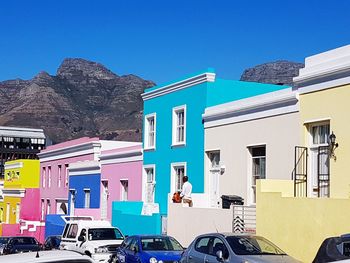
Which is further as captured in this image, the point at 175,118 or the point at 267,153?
the point at 175,118

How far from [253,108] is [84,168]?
1715cm

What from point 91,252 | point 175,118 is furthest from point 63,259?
point 175,118

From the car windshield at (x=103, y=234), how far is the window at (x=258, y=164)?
500 cm

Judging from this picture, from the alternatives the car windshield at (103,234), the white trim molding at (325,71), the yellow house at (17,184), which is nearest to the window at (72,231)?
the car windshield at (103,234)

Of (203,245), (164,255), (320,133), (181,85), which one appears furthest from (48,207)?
(203,245)

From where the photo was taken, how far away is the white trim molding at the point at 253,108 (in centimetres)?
2072

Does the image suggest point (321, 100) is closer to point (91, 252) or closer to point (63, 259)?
point (91, 252)

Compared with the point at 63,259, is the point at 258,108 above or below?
above

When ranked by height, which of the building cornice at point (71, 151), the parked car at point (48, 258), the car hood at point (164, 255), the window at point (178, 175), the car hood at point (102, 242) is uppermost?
the building cornice at point (71, 151)

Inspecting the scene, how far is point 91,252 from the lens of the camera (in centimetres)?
2108

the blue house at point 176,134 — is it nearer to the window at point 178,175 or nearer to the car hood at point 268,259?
the window at point 178,175

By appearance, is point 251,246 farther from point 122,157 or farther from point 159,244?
point 122,157

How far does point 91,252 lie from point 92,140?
17.5 m

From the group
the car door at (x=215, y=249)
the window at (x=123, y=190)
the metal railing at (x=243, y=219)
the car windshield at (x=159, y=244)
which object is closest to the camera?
the car door at (x=215, y=249)
